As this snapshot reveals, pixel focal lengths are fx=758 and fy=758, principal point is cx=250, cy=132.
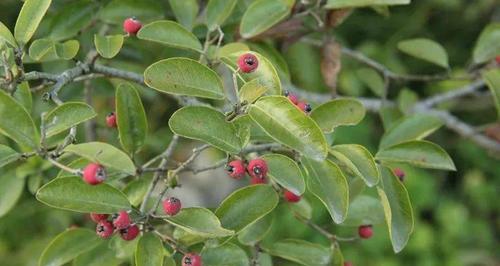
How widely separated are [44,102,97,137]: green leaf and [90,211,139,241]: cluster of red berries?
153 mm

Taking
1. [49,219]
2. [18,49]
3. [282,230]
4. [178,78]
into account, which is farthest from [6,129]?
[282,230]

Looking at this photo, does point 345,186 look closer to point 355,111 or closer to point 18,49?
point 355,111

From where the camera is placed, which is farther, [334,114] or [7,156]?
[334,114]

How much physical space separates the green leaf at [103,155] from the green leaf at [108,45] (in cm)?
26

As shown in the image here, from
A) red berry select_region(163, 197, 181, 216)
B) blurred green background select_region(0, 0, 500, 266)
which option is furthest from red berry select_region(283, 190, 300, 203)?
blurred green background select_region(0, 0, 500, 266)

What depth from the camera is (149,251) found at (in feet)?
3.98

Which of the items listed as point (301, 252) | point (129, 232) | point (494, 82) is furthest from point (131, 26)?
point (494, 82)

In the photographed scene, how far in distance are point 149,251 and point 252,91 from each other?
31cm

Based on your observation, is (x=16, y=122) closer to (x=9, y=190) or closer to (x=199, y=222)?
(x=199, y=222)

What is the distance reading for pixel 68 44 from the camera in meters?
1.35

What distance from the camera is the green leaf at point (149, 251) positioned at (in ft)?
3.93

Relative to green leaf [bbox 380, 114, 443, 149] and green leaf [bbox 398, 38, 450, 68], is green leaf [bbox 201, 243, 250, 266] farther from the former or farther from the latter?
green leaf [bbox 398, 38, 450, 68]

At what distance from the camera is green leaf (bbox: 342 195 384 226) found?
5.00 feet

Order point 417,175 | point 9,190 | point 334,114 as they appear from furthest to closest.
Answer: point 417,175
point 9,190
point 334,114
